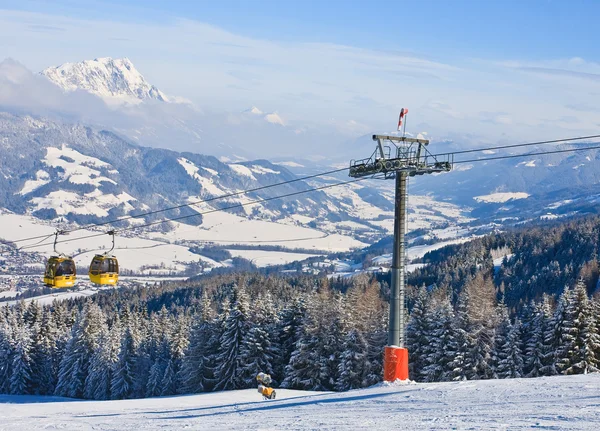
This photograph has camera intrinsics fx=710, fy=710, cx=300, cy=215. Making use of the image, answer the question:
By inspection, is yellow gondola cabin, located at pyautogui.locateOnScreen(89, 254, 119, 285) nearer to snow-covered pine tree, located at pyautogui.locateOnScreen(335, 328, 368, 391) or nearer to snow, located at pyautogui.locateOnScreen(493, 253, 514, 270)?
snow-covered pine tree, located at pyautogui.locateOnScreen(335, 328, 368, 391)

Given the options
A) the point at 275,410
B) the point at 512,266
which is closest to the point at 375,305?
the point at 275,410

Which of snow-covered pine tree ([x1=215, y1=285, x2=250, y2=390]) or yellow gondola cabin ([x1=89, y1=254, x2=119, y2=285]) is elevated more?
yellow gondola cabin ([x1=89, y1=254, x2=119, y2=285])

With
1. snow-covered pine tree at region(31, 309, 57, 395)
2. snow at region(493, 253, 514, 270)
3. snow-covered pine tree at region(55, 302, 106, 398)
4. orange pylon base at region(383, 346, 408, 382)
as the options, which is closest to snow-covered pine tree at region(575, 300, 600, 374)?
orange pylon base at region(383, 346, 408, 382)

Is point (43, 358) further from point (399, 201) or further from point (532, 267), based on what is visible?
point (532, 267)

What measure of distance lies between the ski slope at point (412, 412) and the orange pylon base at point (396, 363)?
149 centimetres

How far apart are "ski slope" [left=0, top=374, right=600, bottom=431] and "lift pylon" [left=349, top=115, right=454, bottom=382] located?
6.08 feet

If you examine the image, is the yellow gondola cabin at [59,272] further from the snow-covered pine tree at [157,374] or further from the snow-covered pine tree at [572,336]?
the snow-covered pine tree at [572,336]

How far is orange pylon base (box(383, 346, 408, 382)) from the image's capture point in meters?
37.7

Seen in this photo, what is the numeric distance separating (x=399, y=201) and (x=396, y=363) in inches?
340

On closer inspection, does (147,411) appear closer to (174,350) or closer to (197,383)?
(197,383)

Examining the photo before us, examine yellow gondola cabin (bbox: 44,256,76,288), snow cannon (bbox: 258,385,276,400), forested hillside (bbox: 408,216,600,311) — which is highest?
forested hillside (bbox: 408,216,600,311)

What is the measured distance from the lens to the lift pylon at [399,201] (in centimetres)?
3794

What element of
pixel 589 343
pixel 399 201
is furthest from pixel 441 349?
pixel 399 201

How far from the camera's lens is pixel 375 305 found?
2584 inches
